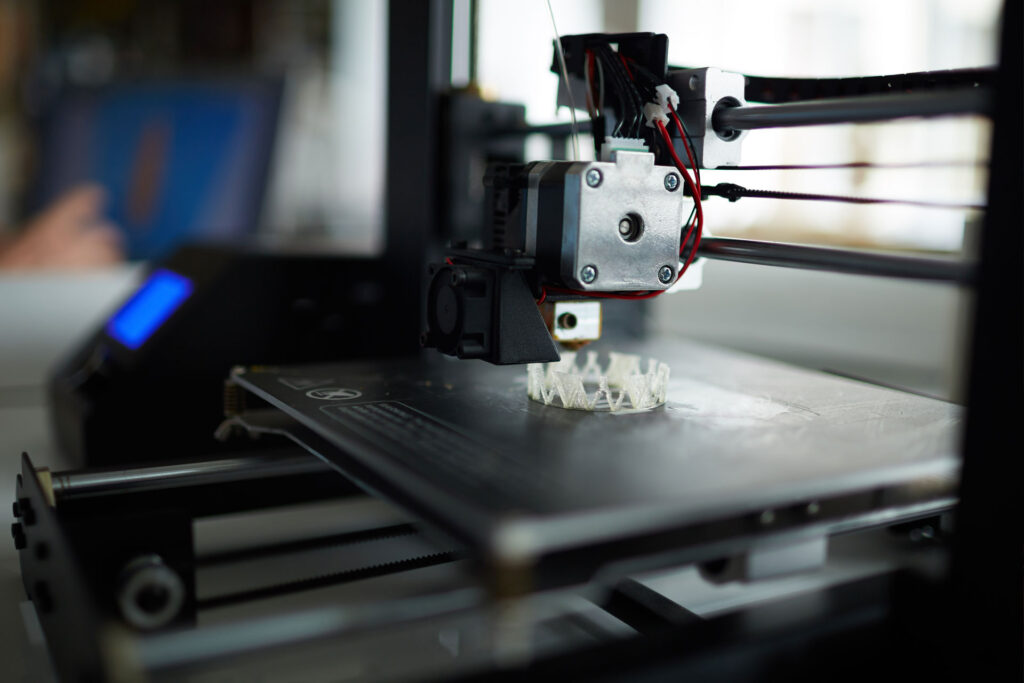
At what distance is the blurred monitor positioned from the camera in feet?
5.92

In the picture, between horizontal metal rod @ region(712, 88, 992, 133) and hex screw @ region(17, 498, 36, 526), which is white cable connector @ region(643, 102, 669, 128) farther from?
hex screw @ region(17, 498, 36, 526)

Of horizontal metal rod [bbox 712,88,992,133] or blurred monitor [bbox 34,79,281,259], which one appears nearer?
horizontal metal rod [bbox 712,88,992,133]

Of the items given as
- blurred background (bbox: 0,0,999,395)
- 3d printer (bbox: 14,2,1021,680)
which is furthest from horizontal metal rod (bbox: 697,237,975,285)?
blurred background (bbox: 0,0,999,395)

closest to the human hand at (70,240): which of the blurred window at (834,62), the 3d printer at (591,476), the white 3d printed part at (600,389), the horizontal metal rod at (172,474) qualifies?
the blurred window at (834,62)

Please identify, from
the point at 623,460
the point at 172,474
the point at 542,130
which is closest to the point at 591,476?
the point at 623,460

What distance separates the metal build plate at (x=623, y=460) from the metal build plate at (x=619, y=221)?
0.11m

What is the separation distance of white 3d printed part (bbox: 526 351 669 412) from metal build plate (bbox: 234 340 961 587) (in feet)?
0.05

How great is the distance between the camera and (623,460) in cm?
54

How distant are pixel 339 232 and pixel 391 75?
2.09 metres

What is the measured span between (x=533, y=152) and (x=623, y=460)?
1004mm

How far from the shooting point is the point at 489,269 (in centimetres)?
67

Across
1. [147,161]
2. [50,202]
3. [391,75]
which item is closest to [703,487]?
[391,75]

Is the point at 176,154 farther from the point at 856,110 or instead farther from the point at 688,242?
the point at 856,110

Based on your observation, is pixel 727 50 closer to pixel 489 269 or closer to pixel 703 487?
pixel 489 269
